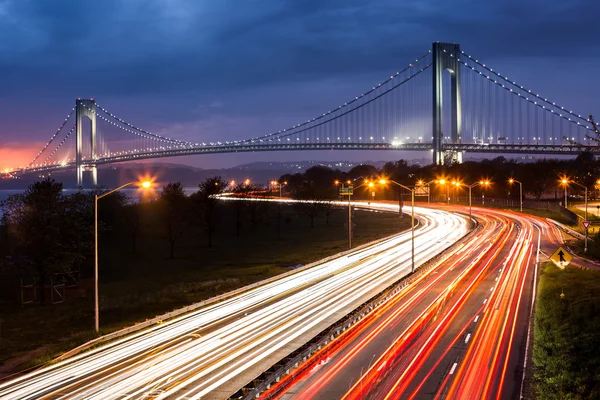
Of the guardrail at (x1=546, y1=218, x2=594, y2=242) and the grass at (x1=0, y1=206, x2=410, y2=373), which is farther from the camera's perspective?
the guardrail at (x1=546, y1=218, x2=594, y2=242)

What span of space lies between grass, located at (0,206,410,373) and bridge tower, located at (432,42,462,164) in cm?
5810

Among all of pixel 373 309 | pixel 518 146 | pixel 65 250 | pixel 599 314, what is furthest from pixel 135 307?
pixel 518 146

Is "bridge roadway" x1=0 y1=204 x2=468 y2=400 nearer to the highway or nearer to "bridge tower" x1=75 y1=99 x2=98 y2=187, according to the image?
the highway

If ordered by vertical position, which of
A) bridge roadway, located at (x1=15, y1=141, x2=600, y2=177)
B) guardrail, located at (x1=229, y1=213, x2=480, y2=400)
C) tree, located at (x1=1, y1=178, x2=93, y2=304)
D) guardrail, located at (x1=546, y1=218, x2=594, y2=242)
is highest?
bridge roadway, located at (x1=15, y1=141, x2=600, y2=177)

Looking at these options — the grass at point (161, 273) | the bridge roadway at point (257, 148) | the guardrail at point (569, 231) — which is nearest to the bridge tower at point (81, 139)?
the bridge roadway at point (257, 148)

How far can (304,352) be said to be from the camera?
19.9 meters

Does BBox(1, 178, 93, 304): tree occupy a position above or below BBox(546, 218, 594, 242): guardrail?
above

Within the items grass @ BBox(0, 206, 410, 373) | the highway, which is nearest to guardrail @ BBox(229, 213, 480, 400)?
the highway

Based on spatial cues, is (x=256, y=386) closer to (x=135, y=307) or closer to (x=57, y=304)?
(x=135, y=307)

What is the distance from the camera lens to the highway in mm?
17344

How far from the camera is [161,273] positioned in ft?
161

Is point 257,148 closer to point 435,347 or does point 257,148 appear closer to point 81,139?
point 81,139

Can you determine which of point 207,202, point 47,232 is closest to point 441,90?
point 207,202

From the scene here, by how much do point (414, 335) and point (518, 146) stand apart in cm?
12783
